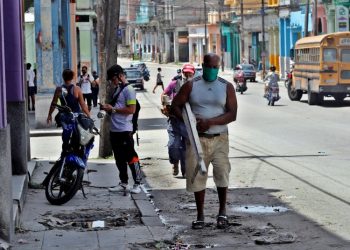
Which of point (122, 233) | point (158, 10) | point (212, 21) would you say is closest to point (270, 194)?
point (122, 233)

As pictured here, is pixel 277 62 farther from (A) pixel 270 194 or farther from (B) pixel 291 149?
(A) pixel 270 194

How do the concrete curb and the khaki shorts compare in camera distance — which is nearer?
the khaki shorts

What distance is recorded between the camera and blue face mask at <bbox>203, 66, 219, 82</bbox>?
1049 centimetres

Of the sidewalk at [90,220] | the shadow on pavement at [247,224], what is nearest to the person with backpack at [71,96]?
the sidewalk at [90,220]

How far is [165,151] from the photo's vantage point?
68.1ft

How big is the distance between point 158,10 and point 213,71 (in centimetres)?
11795

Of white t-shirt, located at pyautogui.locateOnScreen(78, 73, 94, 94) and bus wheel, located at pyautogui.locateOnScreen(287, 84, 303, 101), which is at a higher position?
white t-shirt, located at pyautogui.locateOnScreen(78, 73, 94, 94)

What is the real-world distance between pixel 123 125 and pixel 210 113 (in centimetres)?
322

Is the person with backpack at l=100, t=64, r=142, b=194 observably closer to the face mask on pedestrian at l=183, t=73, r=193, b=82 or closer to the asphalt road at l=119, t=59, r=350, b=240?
the asphalt road at l=119, t=59, r=350, b=240

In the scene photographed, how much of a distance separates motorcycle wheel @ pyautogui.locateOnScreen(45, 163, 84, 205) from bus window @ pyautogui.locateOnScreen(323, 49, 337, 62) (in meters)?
26.4

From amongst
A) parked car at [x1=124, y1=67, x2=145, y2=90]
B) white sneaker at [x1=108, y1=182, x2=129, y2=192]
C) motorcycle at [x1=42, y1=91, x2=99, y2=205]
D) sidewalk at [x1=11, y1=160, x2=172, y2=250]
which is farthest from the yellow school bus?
parked car at [x1=124, y1=67, x2=145, y2=90]

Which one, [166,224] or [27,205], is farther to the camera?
[27,205]

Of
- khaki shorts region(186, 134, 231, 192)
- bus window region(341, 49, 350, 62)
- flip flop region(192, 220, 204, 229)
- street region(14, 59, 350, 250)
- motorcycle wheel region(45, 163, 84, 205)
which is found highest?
bus window region(341, 49, 350, 62)

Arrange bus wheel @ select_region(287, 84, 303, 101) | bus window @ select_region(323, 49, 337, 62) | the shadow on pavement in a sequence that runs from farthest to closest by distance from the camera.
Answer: bus wheel @ select_region(287, 84, 303, 101) → bus window @ select_region(323, 49, 337, 62) → the shadow on pavement
